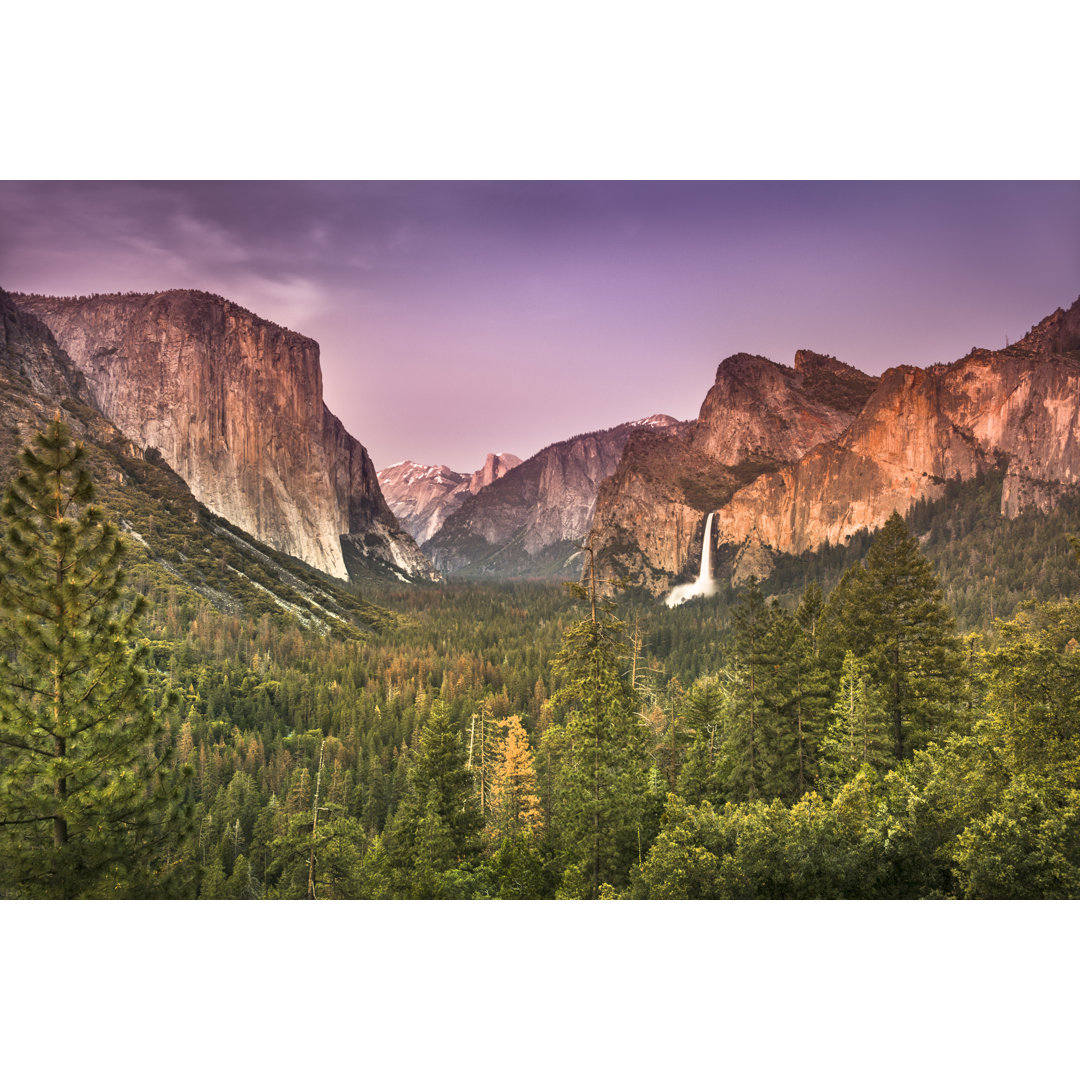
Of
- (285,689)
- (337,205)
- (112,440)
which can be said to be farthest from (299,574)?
(337,205)

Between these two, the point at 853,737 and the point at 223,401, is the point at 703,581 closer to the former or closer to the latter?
the point at 223,401

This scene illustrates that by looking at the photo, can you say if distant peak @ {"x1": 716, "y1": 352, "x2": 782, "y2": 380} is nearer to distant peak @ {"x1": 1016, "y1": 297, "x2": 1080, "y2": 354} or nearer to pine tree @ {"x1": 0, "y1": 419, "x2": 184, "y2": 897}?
distant peak @ {"x1": 1016, "y1": 297, "x2": 1080, "y2": 354}

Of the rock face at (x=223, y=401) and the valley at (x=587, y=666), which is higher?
the rock face at (x=223, y=401)

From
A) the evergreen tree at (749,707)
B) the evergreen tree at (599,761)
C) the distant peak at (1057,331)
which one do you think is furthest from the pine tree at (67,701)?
the distant peak at (1057,331)

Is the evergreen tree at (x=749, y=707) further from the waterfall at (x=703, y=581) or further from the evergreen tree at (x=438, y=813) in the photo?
the waterfall at (x=703, y=581)

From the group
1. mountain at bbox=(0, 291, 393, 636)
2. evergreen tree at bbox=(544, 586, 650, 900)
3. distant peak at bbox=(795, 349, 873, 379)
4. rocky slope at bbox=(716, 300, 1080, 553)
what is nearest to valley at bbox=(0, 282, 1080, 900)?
evergreen tree at bbox=(544, 586, 650, 900)
